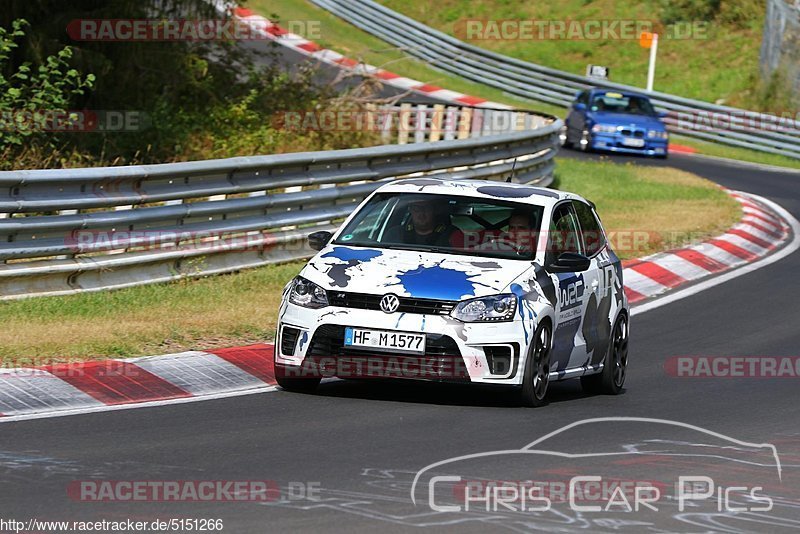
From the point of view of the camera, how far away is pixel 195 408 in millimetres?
9039

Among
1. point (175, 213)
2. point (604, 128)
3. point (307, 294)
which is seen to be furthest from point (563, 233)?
point (604, 128)

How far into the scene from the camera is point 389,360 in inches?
362

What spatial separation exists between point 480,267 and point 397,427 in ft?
4.74

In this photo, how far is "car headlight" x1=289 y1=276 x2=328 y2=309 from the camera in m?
→ 9.38

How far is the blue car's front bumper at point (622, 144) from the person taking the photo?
106 feet

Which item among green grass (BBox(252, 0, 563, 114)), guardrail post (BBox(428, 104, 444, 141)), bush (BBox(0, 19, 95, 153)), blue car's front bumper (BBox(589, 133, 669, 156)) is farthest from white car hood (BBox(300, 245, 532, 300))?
green grass (BBox(252, 0, 563, 114))

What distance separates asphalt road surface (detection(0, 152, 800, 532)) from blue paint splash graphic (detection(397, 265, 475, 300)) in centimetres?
72

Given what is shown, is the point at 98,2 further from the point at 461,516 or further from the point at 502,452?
the point at 461,516

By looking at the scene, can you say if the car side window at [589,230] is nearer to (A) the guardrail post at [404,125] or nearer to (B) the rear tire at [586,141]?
(A) the guardrail post at [404,125]

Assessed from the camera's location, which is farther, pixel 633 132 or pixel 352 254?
pixel 633 132

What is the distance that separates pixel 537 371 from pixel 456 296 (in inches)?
32.2

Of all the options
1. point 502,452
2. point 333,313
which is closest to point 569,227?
point 333,313

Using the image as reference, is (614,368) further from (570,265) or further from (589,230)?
(570,265)

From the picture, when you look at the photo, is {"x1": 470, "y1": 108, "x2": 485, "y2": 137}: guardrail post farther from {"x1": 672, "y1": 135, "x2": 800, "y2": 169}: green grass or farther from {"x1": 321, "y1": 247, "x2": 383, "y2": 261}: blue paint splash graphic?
{"x1": 321, "y1": 247, "x2": 383, "y2": 261}: blue paint splash graphic
